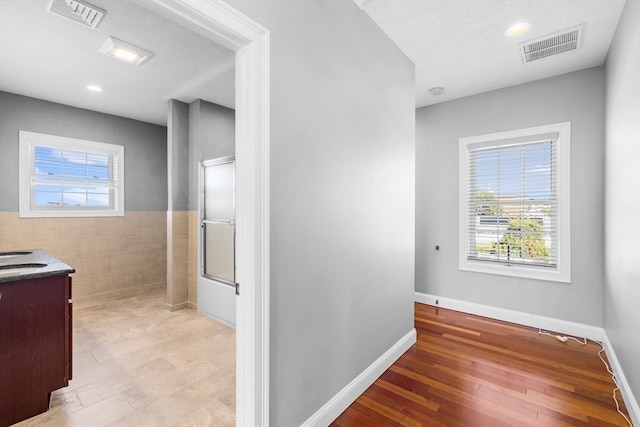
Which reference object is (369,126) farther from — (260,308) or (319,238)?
(260,308)

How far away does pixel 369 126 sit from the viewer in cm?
228

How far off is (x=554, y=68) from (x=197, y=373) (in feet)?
14.6

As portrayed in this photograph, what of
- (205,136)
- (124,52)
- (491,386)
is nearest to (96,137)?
(205,136)

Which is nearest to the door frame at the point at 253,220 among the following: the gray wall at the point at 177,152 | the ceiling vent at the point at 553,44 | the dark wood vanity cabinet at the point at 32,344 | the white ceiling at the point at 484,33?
the white ceiling at the point at 484,33

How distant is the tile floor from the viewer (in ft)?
6.36

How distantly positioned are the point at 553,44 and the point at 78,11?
3.75 metres

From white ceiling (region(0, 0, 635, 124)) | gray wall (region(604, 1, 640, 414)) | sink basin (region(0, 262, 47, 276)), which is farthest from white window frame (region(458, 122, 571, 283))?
sink basin (region(0, 262, 47, 276))

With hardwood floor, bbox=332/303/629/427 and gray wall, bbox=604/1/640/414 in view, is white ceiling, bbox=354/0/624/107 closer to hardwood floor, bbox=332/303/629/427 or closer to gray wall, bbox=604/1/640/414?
gray wall, bbox=604/1/640/414

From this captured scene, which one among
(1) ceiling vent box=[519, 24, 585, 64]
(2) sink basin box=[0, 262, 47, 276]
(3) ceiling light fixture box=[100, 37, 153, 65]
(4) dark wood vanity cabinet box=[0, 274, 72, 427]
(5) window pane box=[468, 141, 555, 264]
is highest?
(1) ceiling vent box=[519, 24, 585, 64]

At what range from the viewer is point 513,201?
3504mm

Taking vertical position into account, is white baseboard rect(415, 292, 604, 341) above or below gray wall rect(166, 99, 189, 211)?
below

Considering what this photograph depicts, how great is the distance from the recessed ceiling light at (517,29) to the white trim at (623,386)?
2.70m

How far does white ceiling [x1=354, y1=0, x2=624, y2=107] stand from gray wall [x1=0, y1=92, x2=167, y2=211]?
4.10 m

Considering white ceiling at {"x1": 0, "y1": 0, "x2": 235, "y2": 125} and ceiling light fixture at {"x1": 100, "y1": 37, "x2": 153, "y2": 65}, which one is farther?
ceiling light fixture at {"x1": 100, "y1": 37, "x2": 153, "y2": 65}
